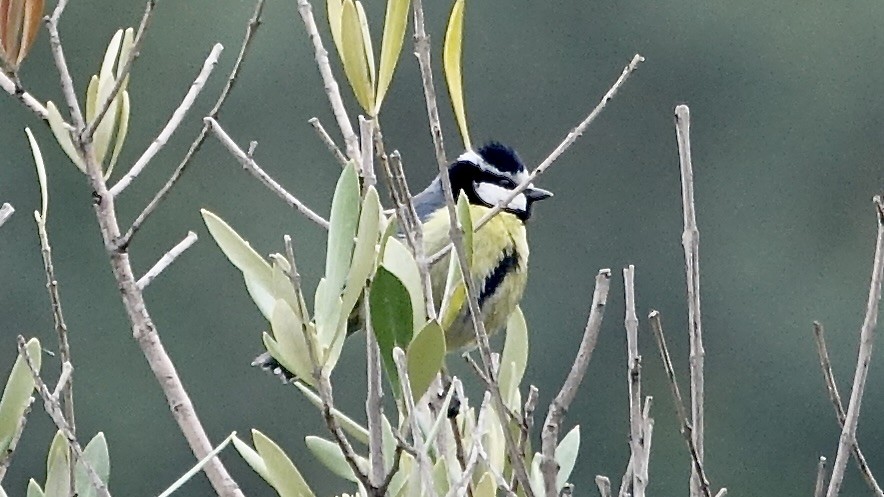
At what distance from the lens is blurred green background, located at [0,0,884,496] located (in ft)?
41.9

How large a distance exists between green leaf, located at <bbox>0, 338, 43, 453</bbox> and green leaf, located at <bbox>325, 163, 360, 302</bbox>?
0.82ft

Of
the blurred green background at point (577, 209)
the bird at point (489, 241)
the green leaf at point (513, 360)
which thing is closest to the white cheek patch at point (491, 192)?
the bird at point (489, 241)

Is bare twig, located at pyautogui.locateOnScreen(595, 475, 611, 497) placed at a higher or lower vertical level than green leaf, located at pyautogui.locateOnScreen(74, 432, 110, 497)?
higher

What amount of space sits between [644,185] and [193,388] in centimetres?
394

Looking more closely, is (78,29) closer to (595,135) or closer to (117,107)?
(595,135)

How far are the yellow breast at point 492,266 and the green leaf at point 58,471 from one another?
155 cm

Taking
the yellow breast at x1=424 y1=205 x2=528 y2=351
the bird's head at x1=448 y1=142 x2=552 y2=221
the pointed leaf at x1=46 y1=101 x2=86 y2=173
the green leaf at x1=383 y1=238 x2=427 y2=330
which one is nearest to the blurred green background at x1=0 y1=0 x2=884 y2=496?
the bird's head at x1=448 y1=142 x2=552 y2=221

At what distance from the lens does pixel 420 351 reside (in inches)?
47.7

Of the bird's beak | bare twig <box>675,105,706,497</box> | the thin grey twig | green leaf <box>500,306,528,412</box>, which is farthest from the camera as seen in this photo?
the bird's beak

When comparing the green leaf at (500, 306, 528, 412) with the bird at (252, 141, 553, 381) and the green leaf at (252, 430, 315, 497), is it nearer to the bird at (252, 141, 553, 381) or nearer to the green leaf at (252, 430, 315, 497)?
the green leaf at (252, 430, 315, 497)

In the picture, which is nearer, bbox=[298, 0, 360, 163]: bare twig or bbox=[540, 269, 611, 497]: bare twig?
bbox=[540, 269, 611, 497]: bare twig

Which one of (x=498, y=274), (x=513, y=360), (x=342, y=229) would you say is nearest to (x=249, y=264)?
(x=342, y=229)

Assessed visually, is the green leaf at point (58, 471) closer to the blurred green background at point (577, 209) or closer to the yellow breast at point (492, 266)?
the yellow breast at point (492, 266)

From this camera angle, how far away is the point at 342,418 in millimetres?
1292
